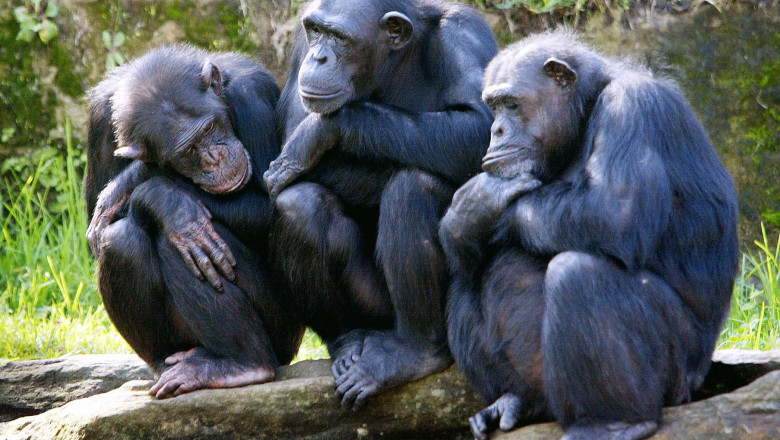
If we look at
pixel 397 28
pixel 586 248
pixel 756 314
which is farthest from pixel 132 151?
pixel 756 314

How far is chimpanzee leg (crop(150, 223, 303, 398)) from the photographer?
16.2 ft

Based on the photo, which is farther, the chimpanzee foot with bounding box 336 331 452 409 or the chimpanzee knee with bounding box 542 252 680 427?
the chimpanzee foot with bounding box 336 331 452 409

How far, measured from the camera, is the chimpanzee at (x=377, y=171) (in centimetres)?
470

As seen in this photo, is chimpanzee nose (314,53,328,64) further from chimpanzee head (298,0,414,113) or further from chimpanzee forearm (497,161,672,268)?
chimpanzee forearm (497,161,672,268)

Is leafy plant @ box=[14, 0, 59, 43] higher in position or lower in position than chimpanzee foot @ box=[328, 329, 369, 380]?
higher

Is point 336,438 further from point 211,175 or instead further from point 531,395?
point 211,175

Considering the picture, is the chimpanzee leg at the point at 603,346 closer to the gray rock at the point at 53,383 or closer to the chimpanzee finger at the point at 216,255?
the chimpanzee finger at the point at 216,255

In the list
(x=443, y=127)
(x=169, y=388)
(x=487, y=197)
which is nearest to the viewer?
(x=487, y=197)

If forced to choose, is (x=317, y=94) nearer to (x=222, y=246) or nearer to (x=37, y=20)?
(x=222, y=246)

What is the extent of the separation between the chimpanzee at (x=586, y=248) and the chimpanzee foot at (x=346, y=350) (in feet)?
1.82

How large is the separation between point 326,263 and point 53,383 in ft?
6.93

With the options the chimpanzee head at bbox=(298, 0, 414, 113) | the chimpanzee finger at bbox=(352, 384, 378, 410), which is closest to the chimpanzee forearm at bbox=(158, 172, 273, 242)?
the chimpanzee head at bbox=(298, 0, 414, 113)

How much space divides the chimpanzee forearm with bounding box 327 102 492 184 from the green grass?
7.90 ft

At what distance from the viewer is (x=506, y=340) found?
435cm
